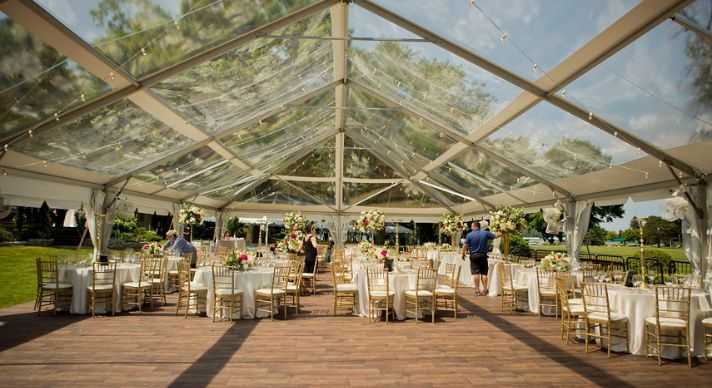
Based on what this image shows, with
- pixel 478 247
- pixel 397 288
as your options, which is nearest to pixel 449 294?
pixel 397 288

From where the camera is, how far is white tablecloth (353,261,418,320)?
7520 mm

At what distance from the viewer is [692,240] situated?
23.0ft

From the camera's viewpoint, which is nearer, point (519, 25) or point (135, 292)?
point (519, 25)

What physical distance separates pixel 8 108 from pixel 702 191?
1010cm

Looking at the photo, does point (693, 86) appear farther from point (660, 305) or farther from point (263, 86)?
point (263, 86)

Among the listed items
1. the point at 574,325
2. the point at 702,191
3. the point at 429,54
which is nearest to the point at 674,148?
the point at 702,191

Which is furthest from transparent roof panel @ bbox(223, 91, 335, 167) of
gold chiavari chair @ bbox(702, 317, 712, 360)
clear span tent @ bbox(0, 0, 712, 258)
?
gold chiavari chair @ bbox(702, 317, 712, 360)

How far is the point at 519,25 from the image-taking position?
18.5 ft

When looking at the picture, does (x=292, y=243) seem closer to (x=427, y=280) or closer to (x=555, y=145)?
(x=427, y=280)

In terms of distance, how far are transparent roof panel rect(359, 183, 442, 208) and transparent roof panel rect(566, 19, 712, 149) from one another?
1264cm

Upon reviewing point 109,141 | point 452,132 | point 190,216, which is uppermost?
point 452,132

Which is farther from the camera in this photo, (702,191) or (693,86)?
(702,191)

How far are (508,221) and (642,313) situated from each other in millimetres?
4867

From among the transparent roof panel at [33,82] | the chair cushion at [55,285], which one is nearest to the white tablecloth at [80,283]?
the chair cushion at [55,285]
